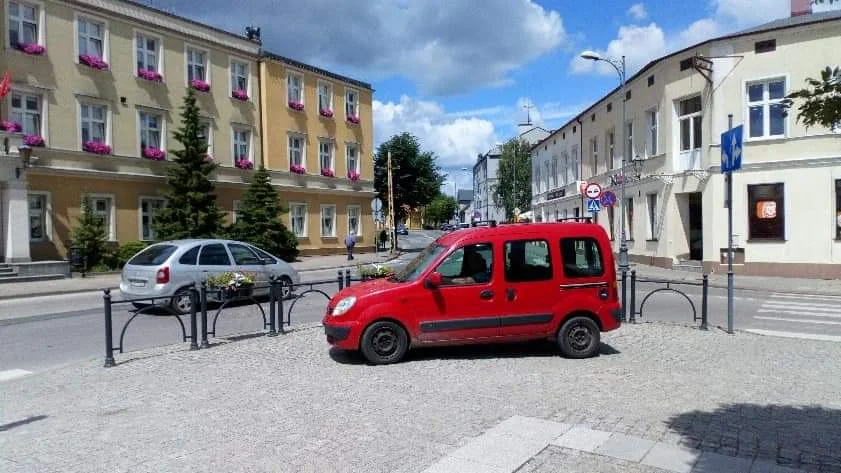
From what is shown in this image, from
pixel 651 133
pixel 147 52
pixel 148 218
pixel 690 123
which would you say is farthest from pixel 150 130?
pixel 690 123

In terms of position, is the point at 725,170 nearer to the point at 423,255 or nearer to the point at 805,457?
the point at 423,255

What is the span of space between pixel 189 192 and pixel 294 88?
11542 millimetres

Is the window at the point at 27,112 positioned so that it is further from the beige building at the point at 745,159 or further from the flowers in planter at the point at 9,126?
the beige building at the point at 745,159

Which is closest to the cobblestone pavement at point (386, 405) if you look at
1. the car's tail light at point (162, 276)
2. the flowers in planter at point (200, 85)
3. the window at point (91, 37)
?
the car's tail light at point (162, 276)

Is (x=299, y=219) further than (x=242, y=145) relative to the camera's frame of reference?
Yes

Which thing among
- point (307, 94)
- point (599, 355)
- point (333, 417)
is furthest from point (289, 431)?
point (307, 94)

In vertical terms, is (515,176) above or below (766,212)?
above

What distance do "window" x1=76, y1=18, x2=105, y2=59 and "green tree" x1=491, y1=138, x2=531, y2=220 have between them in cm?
4051

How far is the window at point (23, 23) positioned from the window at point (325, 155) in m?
16.7

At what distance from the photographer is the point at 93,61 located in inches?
1025

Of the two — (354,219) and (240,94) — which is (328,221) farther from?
(240,94)

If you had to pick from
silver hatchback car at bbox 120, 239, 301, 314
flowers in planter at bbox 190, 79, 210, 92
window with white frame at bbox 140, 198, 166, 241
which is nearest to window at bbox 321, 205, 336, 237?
flowers in planter at bbox 190, 79, 210, 92

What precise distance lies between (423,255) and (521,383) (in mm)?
2407

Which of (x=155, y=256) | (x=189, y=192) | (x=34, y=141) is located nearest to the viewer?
(x=155, y=256)
